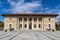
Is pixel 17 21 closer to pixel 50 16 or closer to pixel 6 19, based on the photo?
pixel 6 19

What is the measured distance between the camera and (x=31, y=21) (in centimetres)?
4619

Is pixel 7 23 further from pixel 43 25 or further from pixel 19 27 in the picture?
pixel 43 25

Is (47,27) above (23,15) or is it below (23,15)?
below

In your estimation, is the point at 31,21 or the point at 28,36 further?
the point at 31,21

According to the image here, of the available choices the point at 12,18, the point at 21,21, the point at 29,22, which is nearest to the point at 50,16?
the point at 29,22

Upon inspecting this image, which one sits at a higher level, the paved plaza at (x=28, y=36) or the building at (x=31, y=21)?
the building at (x=31, y=21)

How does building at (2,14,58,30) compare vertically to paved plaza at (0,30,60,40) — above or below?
above

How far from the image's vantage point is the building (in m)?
44.6

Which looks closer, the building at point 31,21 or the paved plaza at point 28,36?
the paved plaza at point 28,36

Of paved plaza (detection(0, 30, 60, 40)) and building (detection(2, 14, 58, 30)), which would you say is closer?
paved plaza (detection(0, 30, 60, 40))

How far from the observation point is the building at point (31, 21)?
4462cm

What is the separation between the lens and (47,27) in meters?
44.6

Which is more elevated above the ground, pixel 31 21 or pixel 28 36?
pixel 31 21

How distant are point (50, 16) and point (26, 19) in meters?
9.07
